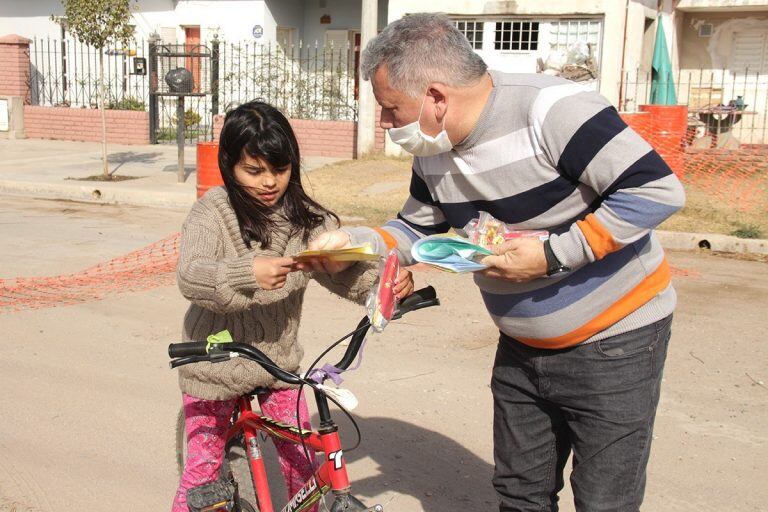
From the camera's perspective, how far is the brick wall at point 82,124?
19.6 metres

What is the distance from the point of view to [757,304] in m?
7.33

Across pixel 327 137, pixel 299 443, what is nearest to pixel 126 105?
pixel 327 137

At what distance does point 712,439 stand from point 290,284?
269 centimetres

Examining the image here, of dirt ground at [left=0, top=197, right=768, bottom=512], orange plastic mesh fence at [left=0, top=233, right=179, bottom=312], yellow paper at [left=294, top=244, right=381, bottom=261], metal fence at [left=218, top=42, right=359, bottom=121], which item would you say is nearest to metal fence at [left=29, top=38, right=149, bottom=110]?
metal fence at [left=218, top=42, right=359, bottom=121]

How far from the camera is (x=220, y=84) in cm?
2055

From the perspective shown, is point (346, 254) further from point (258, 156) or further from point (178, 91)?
point (178, 91)

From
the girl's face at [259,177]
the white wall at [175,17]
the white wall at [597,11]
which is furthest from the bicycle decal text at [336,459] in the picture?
the white wall at [175,17]

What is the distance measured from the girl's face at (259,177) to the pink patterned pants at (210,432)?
0.72 m

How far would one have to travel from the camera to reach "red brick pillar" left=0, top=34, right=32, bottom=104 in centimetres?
2112

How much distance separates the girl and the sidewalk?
9213 mm

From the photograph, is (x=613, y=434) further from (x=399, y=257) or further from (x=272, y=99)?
(x=272, y=99)

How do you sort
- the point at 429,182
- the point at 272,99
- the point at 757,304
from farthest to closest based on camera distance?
the point at 272,99
the point at 757,304
the point at 429,182

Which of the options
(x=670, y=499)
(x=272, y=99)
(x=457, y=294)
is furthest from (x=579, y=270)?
(x=272, y=99)

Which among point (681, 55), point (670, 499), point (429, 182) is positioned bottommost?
point (670, 499)
